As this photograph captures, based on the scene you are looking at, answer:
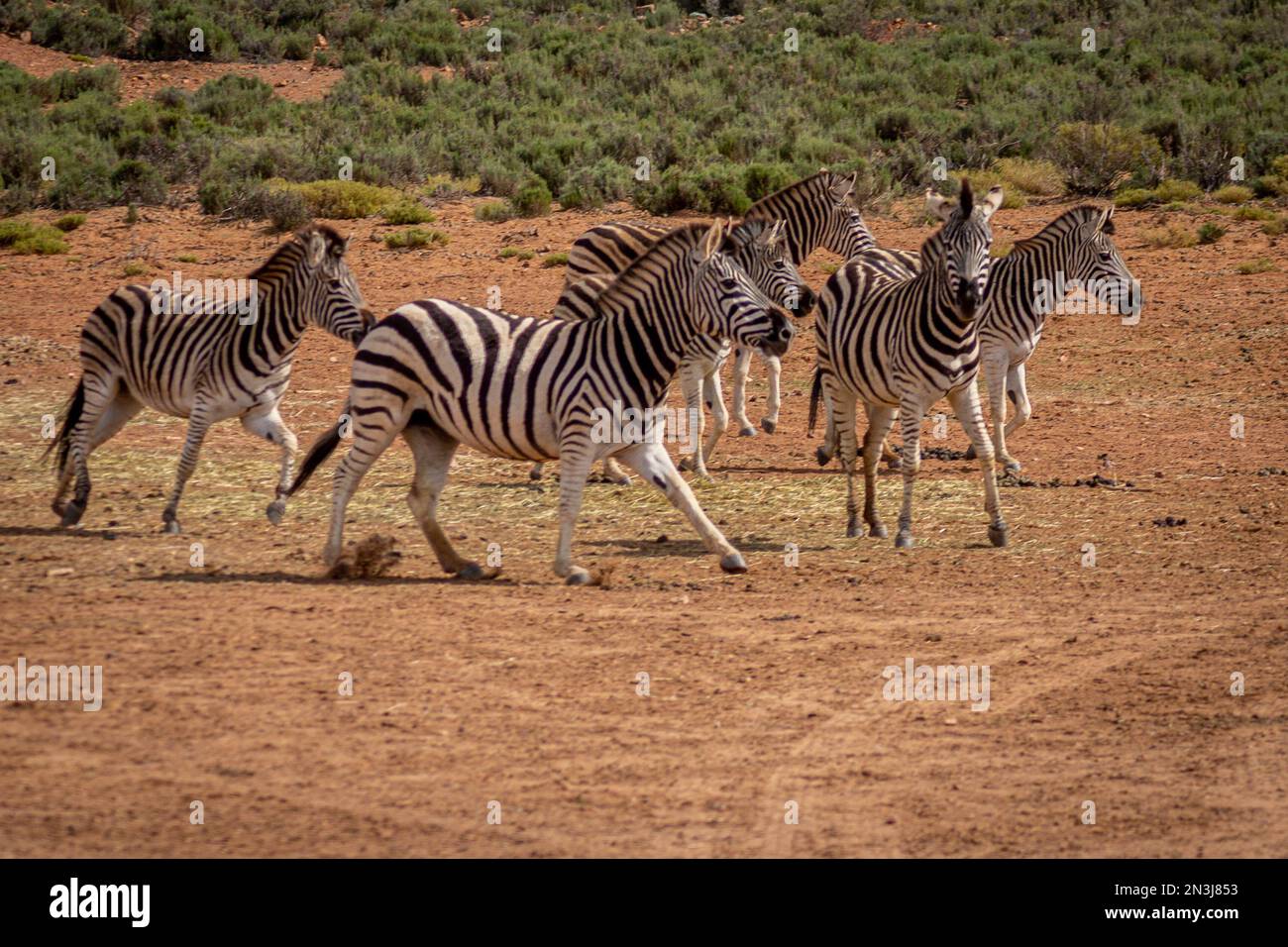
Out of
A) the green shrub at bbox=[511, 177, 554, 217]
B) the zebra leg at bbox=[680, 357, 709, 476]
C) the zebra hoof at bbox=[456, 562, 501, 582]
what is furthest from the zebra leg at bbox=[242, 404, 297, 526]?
the green shrub at bbox=[511, 177, 554, 217]

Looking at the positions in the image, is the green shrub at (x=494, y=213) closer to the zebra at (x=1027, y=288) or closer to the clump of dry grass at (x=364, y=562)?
the zebra at (x=1027, y=288)

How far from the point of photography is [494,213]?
2622 centimetres

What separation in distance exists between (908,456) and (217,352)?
5.30m

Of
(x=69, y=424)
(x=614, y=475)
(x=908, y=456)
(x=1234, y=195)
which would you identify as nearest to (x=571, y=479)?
(x=908, y=456)

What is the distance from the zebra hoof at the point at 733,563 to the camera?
10598 mm

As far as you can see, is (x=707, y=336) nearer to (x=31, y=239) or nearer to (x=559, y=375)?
(x=559, y=375)

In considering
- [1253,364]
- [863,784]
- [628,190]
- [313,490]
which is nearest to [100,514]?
[313,490]

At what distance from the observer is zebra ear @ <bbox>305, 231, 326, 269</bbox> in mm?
11930

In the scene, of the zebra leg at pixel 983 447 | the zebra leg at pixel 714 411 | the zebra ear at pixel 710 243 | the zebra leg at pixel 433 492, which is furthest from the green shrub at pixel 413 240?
the zebra ear at pixel 710 243

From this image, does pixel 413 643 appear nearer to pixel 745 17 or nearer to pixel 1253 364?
pixel 1253 364

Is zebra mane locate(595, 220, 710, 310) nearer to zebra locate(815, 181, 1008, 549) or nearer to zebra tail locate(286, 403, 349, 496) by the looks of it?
Result: zebra locate(815, 181, 1008, 549)

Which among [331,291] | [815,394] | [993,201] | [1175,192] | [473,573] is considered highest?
[1175,192]

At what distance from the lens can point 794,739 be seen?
25.4 ft

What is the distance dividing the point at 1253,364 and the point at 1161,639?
980cm
